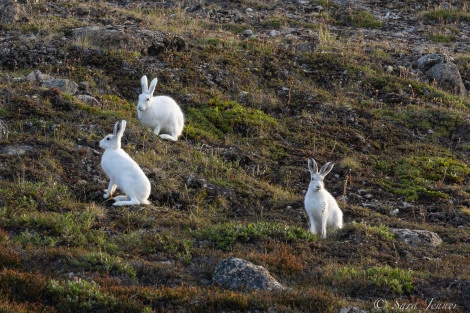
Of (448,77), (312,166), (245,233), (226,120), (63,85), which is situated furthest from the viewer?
(448,77)

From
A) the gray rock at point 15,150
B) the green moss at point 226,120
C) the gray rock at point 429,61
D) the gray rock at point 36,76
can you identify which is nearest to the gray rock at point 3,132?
the gray rock at point 15,150

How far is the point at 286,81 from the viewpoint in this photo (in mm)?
20062

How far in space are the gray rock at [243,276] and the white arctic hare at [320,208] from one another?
2758 mm

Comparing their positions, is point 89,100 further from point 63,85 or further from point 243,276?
point 243,276

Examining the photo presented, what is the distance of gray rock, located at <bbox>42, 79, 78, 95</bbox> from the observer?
1611 cm

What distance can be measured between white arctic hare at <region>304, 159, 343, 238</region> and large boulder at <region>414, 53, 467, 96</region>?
→ 11155 mm

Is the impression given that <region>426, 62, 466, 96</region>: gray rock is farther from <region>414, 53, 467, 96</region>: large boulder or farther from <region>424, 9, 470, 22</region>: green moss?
<region>424, 9, 470, 22</region>: green moss

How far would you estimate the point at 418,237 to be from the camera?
11.8 metres

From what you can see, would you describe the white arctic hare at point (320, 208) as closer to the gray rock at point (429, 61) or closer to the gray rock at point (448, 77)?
the gray rock at point (448, 77)

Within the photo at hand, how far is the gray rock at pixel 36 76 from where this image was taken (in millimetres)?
16547

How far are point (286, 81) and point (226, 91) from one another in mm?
2032

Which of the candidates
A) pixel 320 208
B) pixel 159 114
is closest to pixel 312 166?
pixel 320 208

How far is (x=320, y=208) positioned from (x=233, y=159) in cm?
419

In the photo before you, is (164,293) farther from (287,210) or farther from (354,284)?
(287,210)
